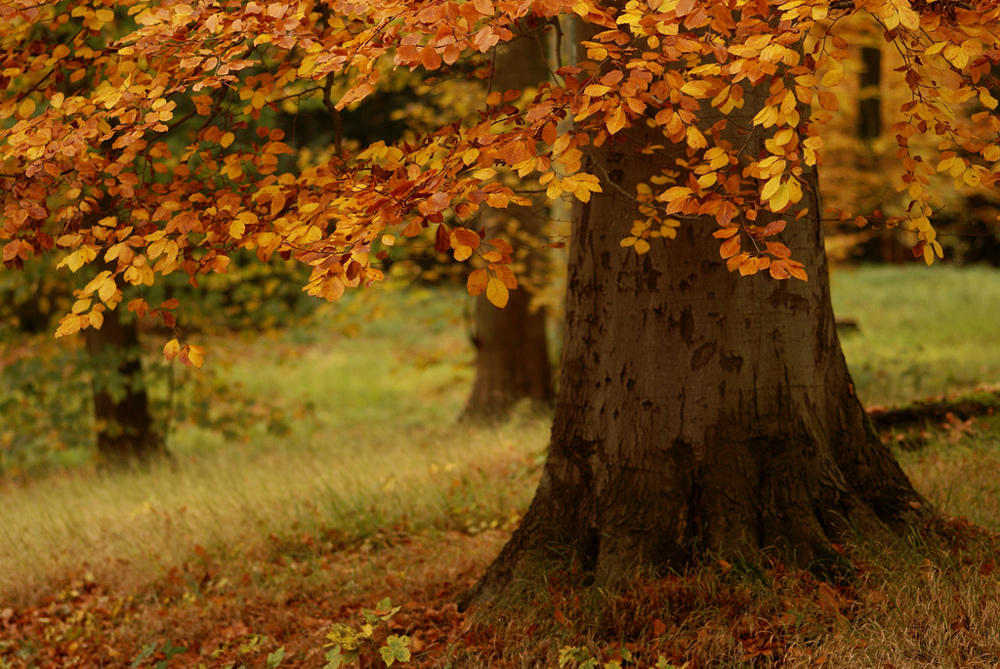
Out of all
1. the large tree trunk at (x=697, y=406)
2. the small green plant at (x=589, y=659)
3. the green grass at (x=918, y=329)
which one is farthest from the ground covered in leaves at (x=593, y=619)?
the green grass at (x=918, y=329)

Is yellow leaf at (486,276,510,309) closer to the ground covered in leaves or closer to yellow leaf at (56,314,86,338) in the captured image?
yellow leaf at (56,314,86,338)

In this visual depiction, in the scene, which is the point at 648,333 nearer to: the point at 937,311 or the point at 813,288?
the point at 813,288

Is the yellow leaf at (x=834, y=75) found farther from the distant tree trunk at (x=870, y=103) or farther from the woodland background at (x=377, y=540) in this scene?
the distant tree trunk at (x=870, y=103)

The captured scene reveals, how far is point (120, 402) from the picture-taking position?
820 centimetres

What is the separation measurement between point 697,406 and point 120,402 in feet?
21.9

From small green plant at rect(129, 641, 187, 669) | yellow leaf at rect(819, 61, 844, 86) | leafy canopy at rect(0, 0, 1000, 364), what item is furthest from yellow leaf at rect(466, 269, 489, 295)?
small green plant at rect(129, 641, 187, 669)

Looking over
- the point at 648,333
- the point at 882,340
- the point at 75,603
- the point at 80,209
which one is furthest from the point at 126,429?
the point at 882,340

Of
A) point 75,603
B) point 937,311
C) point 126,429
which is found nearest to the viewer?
point 75,603

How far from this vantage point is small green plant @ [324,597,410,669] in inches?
125

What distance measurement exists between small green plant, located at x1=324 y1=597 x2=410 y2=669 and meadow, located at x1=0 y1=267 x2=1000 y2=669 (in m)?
0.04

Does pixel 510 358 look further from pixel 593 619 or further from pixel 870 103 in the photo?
pixel 870 103

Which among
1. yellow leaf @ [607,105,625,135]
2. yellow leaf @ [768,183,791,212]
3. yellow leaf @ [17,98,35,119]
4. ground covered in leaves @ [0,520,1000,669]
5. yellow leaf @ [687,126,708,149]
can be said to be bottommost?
ground covered in leaves @ [0,520,1000,669]

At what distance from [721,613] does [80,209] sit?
2844 mm

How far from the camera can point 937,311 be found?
13.1 metres
